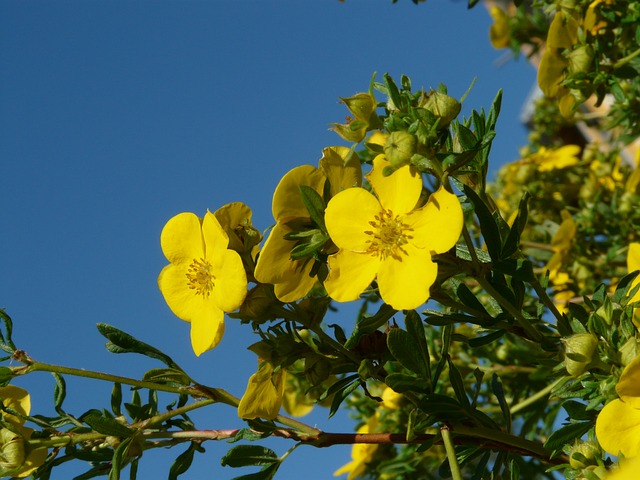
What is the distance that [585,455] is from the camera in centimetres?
123

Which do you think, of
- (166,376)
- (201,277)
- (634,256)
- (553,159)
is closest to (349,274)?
(201,277)

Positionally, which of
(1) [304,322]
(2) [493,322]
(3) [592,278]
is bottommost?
(2) [493,322]

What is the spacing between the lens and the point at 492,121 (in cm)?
130

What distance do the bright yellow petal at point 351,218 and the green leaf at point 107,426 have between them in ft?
1.60

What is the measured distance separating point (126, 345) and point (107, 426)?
0.53 feet

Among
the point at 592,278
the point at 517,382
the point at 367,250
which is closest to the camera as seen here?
the point at 367,250

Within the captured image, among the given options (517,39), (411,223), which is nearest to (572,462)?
(411,223)

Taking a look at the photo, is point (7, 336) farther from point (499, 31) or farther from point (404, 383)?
point (499, 31)

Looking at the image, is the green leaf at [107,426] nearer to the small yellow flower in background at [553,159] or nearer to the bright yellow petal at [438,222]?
the bright yellow petal at [438,222]

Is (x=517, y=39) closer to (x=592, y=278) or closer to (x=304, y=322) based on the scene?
(x=592, y=278)

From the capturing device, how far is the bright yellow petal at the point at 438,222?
1.14 meters

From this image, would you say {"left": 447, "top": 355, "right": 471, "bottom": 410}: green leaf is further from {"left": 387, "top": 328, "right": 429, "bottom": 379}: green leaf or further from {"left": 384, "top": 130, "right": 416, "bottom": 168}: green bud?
{"left": 384, "top": 130, "right": 416, "bottom": 168}: green bud

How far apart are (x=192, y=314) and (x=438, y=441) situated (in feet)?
1.61

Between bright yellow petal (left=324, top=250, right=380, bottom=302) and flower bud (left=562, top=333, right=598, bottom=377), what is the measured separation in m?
0.34
